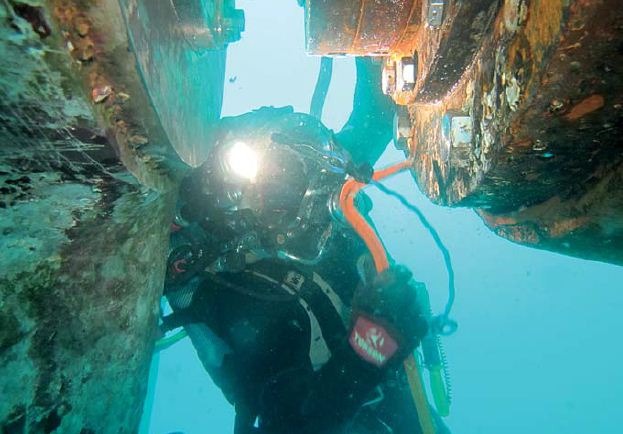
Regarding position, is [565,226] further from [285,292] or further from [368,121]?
[368,121]

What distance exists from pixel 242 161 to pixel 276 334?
1476 mm

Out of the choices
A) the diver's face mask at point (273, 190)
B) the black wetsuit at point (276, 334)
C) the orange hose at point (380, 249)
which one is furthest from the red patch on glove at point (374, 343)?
the diver's face mask at point (273, 190)

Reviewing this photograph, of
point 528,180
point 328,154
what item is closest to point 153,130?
point 528,180

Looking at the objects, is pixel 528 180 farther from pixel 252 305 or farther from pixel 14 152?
pixel 252 305

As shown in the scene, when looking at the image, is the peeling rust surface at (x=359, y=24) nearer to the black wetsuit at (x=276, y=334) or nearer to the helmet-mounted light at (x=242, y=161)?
the helmet-mounted light at (x=242, y=161)

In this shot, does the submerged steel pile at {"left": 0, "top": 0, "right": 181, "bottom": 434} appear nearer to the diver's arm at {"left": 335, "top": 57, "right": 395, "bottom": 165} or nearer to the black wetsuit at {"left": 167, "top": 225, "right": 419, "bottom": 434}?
the black wetsuit at {"left": 167, "top": 225, "right": 419, "bottom": 434}

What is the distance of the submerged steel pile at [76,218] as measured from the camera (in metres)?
0.75

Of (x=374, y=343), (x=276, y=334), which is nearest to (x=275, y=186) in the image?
(x=276, y=334)

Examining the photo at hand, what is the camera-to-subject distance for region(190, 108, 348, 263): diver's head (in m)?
3.04

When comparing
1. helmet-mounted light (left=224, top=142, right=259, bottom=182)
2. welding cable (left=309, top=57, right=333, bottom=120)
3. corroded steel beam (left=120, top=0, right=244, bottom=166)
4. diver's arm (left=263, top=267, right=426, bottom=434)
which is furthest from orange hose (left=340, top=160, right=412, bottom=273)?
welding cable (left=309, top=57, right=333, bottom=120)

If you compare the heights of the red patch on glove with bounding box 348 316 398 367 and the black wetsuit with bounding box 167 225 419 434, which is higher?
the red patch on glove with bounding box 348 316 398 367

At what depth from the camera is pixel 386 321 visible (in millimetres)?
2684

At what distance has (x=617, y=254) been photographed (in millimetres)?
1101

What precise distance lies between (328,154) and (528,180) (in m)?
2.19
